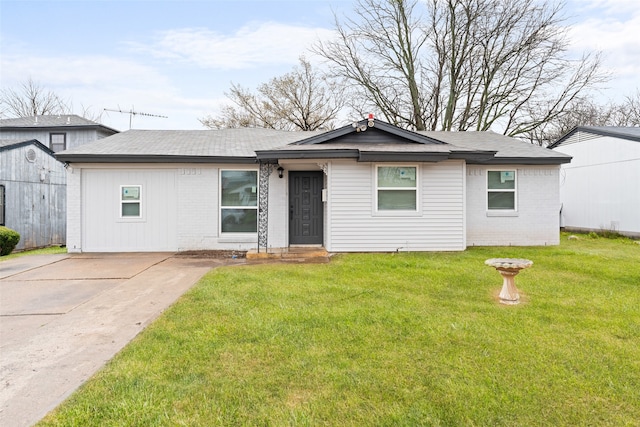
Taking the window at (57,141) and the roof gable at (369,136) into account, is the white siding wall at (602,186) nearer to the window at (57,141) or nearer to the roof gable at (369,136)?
the roof gable at (369,136)

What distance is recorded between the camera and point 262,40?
14.4 metres

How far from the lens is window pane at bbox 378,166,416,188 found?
29.2ft

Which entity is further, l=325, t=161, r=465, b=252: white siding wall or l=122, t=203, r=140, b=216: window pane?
l=122, t=203, r=140, b=216: window pane

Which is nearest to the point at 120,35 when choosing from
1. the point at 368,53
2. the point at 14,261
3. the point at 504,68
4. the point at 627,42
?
the point at 14,261

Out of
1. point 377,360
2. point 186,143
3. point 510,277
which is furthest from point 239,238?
point 377,360

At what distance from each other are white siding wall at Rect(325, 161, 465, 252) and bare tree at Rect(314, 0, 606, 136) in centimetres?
1412

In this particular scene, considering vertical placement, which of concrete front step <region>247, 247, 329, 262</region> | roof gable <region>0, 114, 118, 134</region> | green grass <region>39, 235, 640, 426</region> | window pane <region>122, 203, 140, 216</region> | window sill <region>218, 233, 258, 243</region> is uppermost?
roof gable <region>0, 114, 118, 134</region>

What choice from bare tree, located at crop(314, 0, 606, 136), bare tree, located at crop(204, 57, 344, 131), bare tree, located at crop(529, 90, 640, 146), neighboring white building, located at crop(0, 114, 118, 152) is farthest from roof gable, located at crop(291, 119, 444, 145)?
bare tree, located at crop(529, 90, 640, 146)

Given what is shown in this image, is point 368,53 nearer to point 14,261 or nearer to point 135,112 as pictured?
point 135,112

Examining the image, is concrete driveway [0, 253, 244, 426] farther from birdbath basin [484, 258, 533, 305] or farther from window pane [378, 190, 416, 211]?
birdbath basin [484, 258, 533, 305]

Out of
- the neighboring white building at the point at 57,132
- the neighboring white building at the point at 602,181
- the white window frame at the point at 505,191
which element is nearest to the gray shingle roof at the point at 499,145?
the white window frame at the point at 505,191

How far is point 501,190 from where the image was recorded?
1036cm

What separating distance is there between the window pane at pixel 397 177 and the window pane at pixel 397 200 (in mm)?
176

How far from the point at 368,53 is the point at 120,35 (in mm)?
13760
